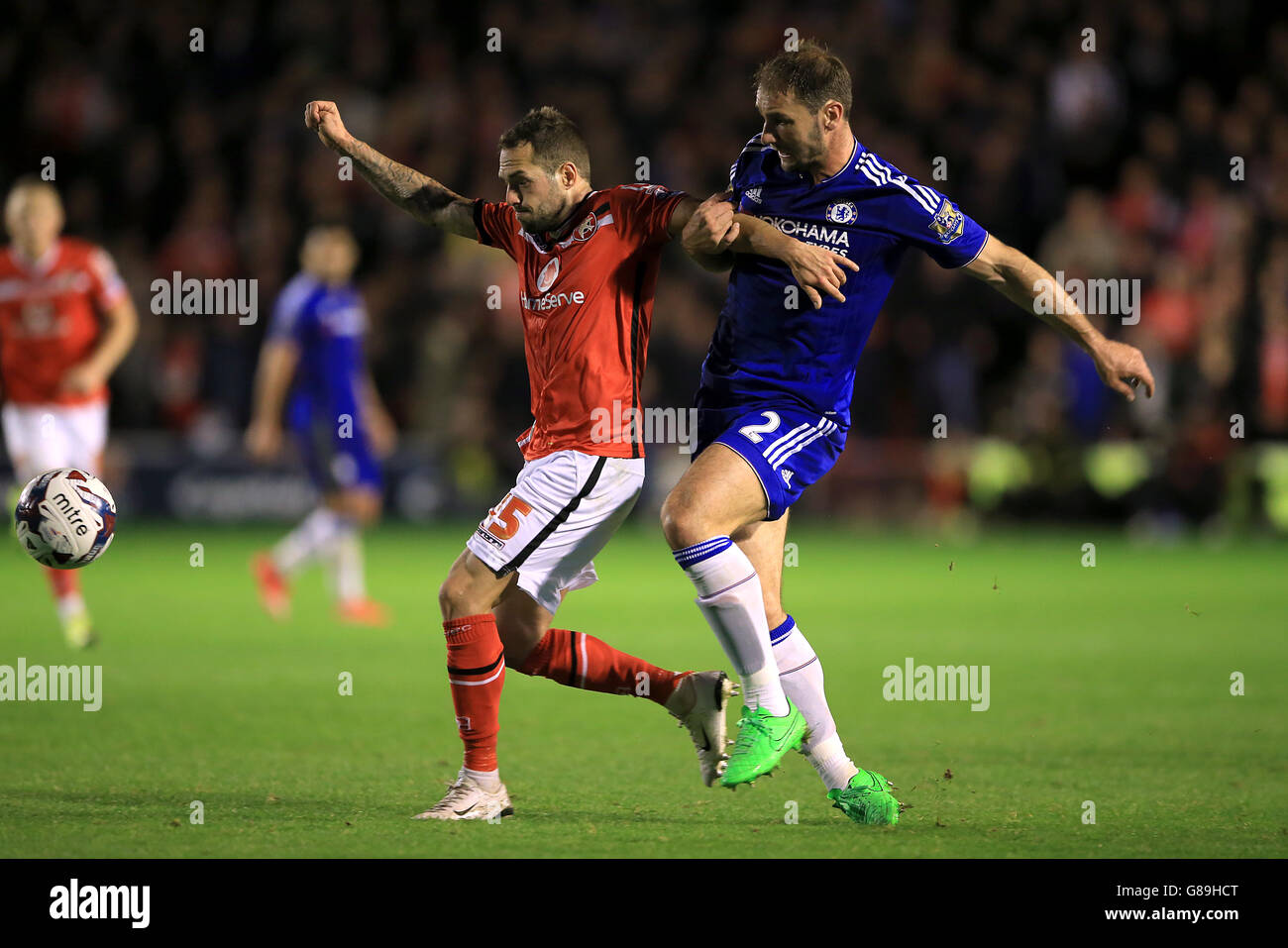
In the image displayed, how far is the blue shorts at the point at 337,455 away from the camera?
38.8 feet

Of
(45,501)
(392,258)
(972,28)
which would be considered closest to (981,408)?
(972,28)

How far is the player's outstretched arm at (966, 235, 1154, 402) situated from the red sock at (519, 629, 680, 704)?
1.83m

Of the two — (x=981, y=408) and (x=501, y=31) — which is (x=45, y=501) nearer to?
(x=981, y=408)

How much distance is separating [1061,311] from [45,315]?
717 cm

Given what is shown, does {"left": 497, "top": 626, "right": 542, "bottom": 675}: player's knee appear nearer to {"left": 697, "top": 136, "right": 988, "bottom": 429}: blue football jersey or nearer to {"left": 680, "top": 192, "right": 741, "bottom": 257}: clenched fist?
{"left": 697, "top": 136, "right": 988, "bottom": 429}: blue football jersey

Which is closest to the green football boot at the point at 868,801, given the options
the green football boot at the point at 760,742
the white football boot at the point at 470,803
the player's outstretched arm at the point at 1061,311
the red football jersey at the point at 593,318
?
the green football boot at the point at 760,742

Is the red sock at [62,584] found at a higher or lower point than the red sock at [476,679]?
higher

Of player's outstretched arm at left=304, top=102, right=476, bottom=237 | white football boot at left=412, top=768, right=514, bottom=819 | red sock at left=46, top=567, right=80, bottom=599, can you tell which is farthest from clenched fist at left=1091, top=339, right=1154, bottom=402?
red sock at left=46, top=567, right=80, bottom=599

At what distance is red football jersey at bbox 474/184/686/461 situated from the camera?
19.3 ft

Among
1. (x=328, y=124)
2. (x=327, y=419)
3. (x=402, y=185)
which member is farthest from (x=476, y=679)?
(x=327, y=419)

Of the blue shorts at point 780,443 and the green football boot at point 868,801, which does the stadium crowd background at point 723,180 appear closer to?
the blue shorts at point 780,443

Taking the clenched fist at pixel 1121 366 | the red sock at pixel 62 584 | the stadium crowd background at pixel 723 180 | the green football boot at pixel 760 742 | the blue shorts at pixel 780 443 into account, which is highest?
the stadium crowd background at pixel 723 180

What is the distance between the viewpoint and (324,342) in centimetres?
1173

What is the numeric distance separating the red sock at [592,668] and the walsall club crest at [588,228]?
4.67ft
